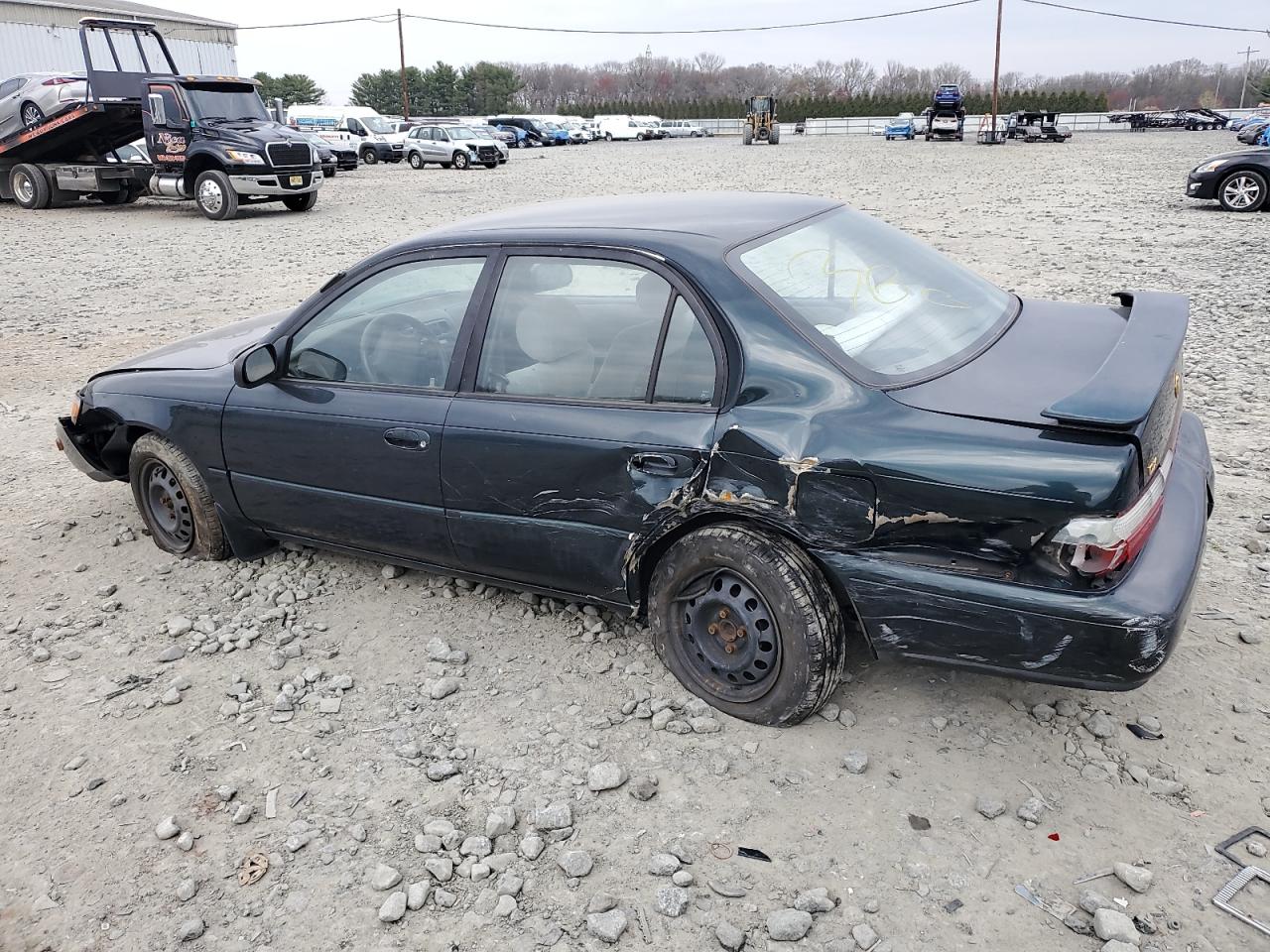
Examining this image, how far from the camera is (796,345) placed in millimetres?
2938

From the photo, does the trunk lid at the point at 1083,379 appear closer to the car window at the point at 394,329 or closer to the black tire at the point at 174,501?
the car window at the point at 394,329

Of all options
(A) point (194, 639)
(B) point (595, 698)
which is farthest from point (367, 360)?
(B) point (595, 698)

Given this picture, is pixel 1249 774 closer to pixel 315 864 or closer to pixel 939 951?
pixel 939 951

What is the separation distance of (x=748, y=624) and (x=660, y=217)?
1493 mm

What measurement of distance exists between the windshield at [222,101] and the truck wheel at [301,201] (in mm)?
1545

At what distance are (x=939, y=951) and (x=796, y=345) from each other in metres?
1.68

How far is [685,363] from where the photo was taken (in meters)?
3.12

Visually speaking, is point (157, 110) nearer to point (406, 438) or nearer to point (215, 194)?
point (215, 194)

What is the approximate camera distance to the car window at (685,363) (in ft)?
10.1

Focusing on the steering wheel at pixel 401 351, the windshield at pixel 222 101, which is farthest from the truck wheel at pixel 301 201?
the steering wheel at pixel 401 351

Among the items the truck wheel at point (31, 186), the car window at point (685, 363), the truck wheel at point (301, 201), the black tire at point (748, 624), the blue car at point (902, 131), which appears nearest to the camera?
the black tire at point (748, 624)

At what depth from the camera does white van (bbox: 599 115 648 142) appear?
209 ft

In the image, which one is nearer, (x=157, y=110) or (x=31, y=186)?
(x=157, y=110)

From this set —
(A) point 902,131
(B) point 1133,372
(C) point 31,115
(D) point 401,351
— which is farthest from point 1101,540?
(A) point 902,131
